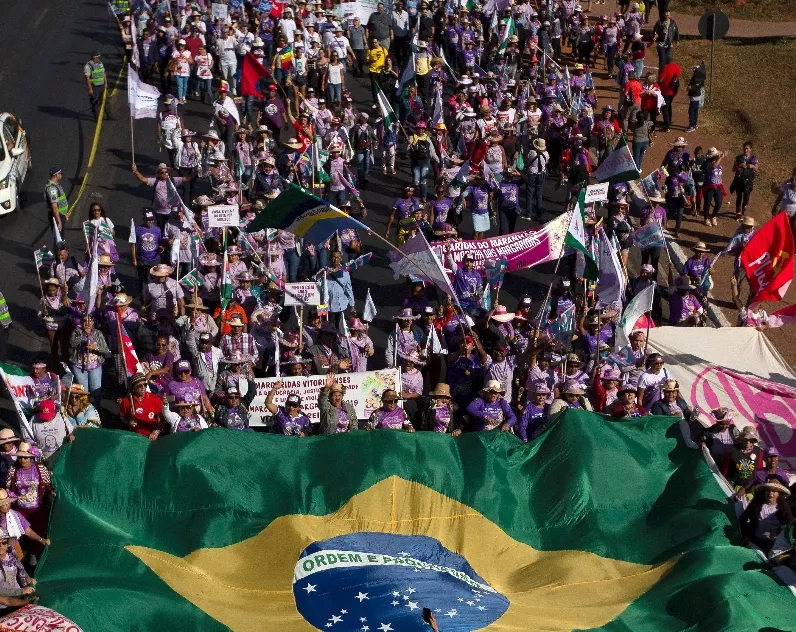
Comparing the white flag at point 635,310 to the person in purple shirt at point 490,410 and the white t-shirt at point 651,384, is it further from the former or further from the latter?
Result: the person in purple shirt at point 490,410

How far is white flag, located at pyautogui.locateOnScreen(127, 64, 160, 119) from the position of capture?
2664 cm

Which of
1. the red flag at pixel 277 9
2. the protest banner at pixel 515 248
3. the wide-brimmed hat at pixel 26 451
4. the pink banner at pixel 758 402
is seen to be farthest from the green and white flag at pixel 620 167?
the red flag at pixel 277 9

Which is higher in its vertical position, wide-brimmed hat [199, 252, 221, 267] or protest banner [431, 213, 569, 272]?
protest banner [431, 213, 569, 272]

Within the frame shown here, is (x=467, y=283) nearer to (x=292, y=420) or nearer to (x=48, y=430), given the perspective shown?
(x=292, y=420)

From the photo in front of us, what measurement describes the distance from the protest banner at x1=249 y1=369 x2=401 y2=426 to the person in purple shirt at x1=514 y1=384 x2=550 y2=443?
1.90 metres

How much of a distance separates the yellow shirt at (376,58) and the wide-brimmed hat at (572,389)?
1595 cm

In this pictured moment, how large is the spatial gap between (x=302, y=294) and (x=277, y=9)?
14914 mm

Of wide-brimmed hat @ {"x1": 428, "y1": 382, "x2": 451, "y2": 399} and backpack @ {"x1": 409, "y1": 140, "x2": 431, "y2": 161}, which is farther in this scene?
backpack @ {"x1": 409, "y1": 140, "x2": 431, "y2": 161}

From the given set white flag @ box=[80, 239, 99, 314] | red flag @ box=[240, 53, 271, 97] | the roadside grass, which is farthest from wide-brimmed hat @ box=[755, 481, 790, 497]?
the roadside grass

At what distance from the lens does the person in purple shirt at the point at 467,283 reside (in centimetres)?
2028

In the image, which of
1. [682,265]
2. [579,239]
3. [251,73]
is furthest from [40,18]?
[579,239]

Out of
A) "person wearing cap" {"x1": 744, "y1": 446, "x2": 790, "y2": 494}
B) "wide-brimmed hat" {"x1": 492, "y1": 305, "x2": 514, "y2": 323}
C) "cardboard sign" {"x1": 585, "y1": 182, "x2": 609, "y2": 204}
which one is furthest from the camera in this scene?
"cardboard sign" {"x1": 585, "y1": 182, "x2": 609, "y2": 204}

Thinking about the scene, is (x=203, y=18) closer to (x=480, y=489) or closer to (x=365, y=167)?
(x=365, y=167)

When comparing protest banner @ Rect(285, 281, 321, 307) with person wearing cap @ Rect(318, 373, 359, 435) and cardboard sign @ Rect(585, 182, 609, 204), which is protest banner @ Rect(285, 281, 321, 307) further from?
cardboard sign @ Rect(585, 182, 609, 204)
